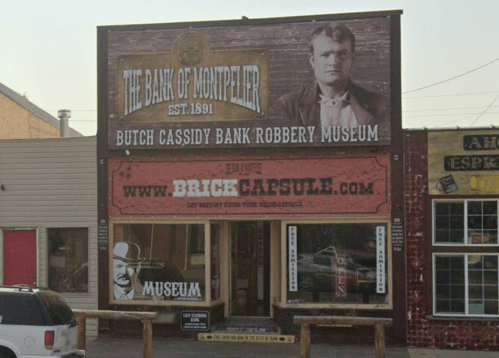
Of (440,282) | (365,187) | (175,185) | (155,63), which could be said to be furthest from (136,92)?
(440,282)

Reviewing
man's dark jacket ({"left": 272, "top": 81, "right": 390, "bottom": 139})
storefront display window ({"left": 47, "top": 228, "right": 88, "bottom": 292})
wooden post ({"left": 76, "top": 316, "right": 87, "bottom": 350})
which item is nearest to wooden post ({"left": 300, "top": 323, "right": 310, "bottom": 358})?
wooden post ({"left": 76, "top": 316, "right": 87, "bottom": 350})

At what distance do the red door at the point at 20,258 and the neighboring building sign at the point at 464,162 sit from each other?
9.08m

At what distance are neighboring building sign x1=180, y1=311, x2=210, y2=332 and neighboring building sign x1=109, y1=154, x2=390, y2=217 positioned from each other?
7.06 feet

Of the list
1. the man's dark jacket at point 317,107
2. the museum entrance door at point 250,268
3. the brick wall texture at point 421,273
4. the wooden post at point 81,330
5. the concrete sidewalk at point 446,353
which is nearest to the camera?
the wooden post at point 81,330

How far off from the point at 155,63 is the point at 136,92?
771 millimetres

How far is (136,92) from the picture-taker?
16.0 m

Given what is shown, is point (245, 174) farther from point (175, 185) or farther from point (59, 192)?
point (59, 192)

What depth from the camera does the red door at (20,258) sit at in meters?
16.6

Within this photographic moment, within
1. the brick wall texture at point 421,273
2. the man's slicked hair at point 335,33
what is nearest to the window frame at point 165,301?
the brick wall texture at point 421,273

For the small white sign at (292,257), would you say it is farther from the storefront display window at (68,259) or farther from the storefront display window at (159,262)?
the storefront display window at (68,259)

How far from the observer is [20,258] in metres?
16.6

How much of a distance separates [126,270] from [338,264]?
470 cm

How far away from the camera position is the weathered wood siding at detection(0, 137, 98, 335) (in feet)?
53.0

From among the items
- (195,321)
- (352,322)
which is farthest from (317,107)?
(195,321)
